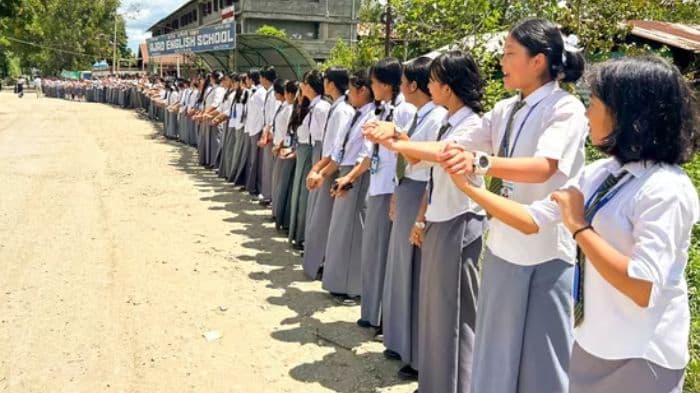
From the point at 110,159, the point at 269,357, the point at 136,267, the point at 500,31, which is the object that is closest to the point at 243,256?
the point at 136,267

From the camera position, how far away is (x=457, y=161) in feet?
6.88

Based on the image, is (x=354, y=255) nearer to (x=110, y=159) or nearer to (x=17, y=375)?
(x=17, y=375)

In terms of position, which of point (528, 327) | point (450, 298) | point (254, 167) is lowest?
point (254, 167)

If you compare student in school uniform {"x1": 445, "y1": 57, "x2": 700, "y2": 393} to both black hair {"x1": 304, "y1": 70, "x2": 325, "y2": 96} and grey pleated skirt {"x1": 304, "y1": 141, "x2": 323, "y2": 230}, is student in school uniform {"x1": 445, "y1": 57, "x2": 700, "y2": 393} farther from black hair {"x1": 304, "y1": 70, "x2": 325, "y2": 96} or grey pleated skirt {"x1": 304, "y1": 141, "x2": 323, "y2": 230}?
black hair {"x1": 304, "y1": 70, "x2": 325, "y2": 96}

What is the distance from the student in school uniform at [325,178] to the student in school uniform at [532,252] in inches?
101

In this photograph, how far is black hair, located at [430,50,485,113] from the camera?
308 cm

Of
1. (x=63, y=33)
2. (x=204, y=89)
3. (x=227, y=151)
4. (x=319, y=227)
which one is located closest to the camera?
(x=319, y=227)

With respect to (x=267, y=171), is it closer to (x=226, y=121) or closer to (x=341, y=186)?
(x=226, y=121)

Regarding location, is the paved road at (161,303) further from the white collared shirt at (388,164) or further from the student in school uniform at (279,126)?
the white collared shirt at (388,164)

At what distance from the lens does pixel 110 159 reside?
1275cm

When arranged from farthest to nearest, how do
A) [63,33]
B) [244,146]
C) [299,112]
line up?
[63,33]
[244,146]
[299,112]

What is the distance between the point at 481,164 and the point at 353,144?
9.29ft

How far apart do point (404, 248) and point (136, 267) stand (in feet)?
9.95

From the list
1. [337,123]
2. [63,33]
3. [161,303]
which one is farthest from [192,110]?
[63,33]
